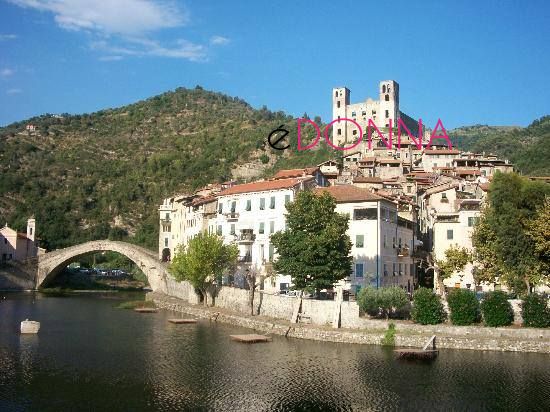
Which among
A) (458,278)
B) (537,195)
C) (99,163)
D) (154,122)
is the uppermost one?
(154,122)

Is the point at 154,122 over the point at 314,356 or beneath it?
over

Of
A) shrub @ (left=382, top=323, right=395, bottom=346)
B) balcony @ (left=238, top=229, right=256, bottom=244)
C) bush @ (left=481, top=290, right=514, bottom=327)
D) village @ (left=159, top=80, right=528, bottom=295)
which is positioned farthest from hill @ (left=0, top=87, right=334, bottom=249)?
bush @ (left=481, top=290, right=514, bottom=327)

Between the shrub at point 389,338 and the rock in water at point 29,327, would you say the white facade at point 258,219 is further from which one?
the rock in water at point 29,327

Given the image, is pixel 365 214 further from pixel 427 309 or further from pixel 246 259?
pixel 246 259

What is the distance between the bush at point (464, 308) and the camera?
1551 inches

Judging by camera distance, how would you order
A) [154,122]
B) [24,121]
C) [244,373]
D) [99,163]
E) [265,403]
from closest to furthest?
[265,403] → [244,373] → [99,163] → [154,122] → [24,121]

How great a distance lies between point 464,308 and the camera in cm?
3944

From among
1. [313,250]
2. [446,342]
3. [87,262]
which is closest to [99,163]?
[87,262]

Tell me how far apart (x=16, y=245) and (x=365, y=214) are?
58116mm

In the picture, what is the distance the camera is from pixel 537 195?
43.3 meters

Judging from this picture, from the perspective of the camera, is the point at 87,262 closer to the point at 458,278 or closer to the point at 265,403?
the point at 458,278

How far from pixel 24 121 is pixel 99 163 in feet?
218

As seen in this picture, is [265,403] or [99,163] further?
[99,163]

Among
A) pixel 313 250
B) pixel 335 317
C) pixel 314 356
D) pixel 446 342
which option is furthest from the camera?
pixel 313 250
